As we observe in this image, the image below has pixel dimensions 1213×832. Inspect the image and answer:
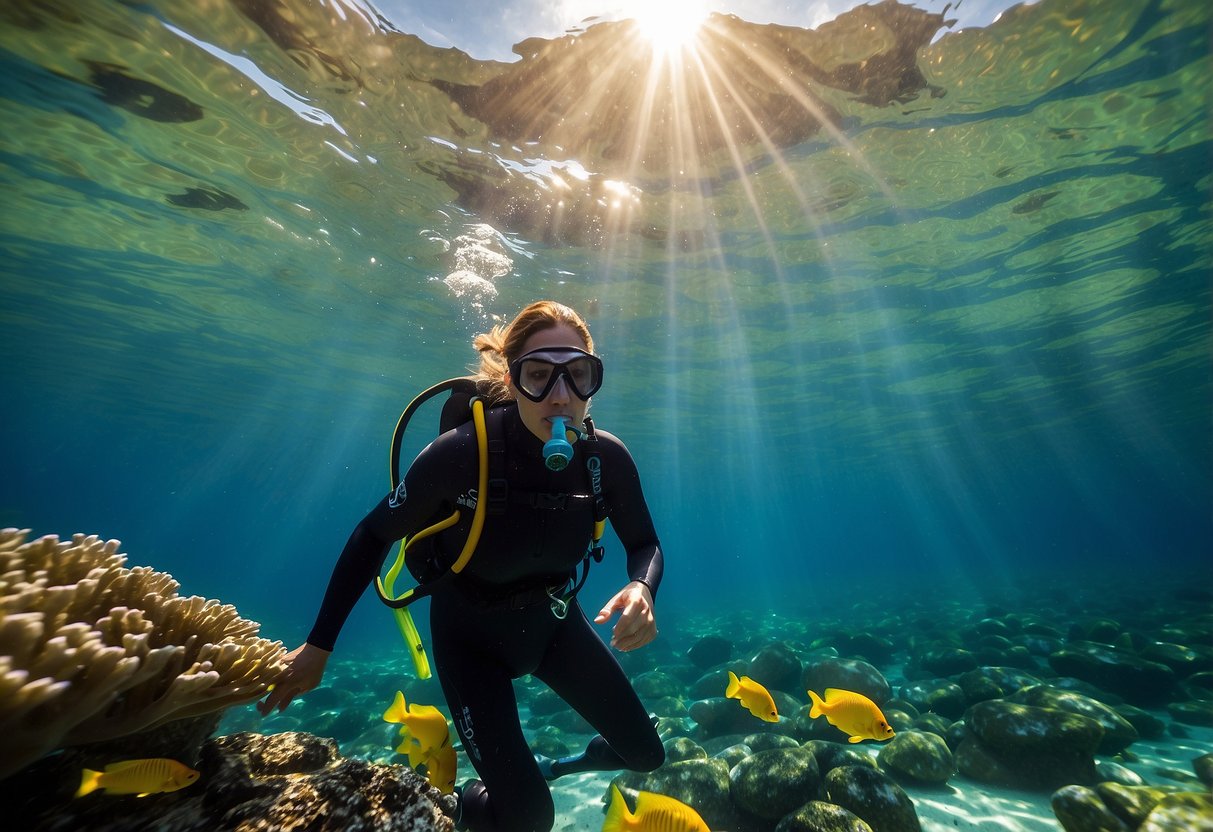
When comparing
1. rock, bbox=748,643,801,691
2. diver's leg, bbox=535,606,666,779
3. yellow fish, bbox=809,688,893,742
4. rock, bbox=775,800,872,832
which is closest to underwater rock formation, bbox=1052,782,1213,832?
rock, bbox=775,800,872,832

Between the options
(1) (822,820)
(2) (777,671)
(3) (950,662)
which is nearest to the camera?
(1) (822,820)

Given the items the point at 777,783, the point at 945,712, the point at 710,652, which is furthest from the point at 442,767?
the point at 710,652

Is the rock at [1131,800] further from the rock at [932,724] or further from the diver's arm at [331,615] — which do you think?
the diver's arm at [331,615]

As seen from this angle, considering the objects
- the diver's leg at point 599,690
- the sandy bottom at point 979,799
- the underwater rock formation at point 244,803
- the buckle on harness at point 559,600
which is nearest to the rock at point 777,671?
the sandy bottom at point 979,799

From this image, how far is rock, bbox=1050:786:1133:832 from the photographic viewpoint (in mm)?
4402

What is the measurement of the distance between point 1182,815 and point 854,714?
2.74m

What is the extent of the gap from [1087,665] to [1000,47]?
12.3 metres

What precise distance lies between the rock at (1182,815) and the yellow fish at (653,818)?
177 inches

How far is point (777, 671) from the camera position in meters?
11.3

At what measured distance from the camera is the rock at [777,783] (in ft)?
17.2

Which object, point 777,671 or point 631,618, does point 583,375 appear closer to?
point 631,618

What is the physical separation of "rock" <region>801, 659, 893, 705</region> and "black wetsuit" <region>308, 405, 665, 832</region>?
7.72m

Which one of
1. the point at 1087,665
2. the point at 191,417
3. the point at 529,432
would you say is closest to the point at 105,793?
the point at 529,432

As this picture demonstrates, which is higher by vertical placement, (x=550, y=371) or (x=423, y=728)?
(x=550, y=371)
